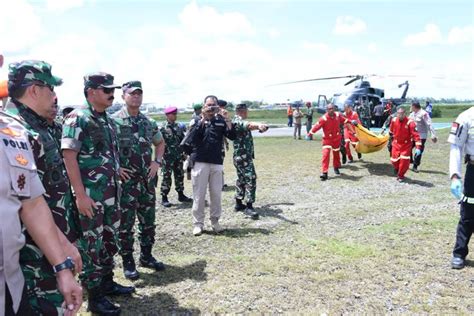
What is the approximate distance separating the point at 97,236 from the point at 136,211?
1.23m

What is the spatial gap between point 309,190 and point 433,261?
455cm

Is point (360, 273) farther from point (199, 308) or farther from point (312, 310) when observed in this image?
point (199, 308)

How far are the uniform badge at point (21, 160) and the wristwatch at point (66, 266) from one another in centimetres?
52

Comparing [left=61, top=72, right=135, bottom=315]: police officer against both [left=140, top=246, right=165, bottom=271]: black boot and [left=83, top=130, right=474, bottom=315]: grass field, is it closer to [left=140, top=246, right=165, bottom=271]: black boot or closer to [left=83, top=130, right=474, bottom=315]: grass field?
[left=83, top=130, right=474, bottom=315]: grass field

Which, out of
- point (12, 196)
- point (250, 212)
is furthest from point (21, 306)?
point (250, 212)

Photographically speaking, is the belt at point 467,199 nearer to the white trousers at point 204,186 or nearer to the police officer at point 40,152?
the white trousers at point 204,186

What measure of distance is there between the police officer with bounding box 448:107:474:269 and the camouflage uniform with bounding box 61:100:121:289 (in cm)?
373

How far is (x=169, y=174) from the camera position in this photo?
8344 mm

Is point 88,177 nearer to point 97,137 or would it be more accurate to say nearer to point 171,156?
point 97,137

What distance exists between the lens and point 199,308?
3924mm

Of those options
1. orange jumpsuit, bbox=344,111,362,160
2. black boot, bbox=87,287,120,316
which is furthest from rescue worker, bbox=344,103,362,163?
black boot, bbox=87,287,120,316

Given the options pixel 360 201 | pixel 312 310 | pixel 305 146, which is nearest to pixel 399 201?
pixel 360 201

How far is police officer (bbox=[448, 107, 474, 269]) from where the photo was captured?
456cm

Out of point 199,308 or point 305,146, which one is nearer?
point 199,308
